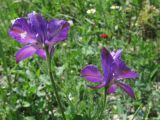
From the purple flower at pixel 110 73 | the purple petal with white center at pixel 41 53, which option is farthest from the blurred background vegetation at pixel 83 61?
the purple petal with white center at pixel 41 53

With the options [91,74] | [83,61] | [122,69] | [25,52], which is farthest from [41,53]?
[83,61]

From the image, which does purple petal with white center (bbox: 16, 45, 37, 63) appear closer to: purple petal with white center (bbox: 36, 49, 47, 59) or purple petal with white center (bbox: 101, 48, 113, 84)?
purple petal with white center (bbox: 36, 49, 47, 59)

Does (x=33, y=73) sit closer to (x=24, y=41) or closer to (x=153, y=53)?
(x=153, y=53)

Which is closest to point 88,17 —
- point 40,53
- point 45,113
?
point 45,113

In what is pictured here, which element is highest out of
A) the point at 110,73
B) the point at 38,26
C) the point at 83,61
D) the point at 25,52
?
the point at 38,26

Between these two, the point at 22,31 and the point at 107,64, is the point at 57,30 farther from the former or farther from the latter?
the point at 107,64

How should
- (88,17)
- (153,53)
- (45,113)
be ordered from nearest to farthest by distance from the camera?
(45,113)
(153,53)
(88,17)
